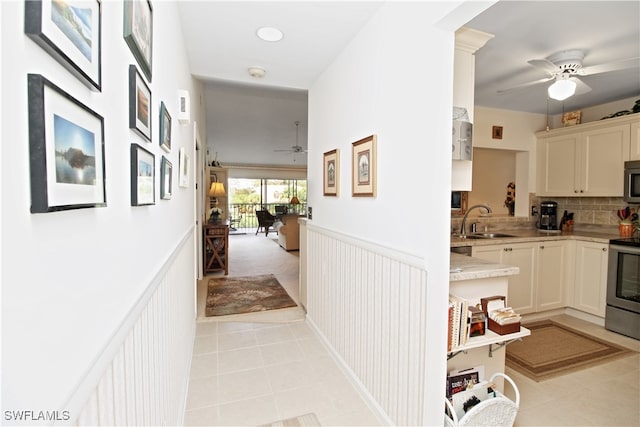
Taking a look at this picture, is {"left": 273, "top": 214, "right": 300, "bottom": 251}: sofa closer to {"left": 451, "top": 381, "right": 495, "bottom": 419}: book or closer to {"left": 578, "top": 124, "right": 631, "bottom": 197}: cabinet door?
{"left": 578, "top": 124, "right": 631, "bottom": 197}: cabinet door

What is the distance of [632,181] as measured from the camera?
318 centimetres

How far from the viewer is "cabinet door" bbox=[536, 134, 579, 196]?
3738mm

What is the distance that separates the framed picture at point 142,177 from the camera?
82cm

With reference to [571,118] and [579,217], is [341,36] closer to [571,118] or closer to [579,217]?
[571,118]

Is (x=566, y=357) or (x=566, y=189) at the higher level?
(x=566, y=189)

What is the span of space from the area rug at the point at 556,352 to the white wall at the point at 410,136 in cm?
151

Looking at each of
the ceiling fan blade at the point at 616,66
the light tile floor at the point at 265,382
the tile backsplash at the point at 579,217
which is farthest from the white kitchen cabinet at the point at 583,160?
the light tile floor at the point at 265,382

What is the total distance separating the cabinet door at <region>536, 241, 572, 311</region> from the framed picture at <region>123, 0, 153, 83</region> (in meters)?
3.94

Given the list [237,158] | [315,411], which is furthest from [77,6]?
[237,158]

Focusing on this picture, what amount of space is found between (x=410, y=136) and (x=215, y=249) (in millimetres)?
4123

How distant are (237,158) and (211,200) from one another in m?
4.11

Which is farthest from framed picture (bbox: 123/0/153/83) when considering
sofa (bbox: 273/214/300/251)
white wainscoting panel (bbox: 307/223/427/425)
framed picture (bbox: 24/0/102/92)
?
sofa (bbox: 273/214/300/251)

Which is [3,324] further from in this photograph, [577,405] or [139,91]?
[577,405]

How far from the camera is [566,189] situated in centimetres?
382
